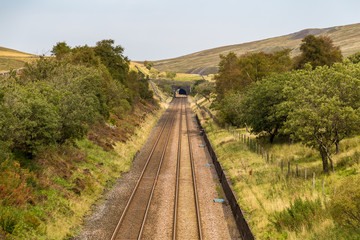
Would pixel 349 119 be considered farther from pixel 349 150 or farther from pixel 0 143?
pixel 0 143

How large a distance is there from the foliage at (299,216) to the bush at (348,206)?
55.2 inches

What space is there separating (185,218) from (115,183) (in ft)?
27.5

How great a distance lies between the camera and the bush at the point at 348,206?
40.6 ft

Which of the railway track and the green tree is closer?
the railway track

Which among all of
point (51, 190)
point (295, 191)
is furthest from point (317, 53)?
point (51, 190)

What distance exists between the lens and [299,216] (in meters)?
15.1

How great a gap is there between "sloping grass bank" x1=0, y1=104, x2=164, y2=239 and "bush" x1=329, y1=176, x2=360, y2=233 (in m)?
11.6

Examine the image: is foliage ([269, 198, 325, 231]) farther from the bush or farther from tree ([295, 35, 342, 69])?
tree ([295, 35, 342, 69])

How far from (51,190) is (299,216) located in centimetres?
1301

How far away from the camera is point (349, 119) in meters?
19.4

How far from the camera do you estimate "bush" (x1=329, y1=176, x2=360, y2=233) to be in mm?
12361

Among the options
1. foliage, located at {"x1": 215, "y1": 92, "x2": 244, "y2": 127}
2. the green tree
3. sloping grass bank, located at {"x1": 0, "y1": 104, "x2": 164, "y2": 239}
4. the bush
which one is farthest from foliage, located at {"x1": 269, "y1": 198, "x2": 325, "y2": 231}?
the green tree

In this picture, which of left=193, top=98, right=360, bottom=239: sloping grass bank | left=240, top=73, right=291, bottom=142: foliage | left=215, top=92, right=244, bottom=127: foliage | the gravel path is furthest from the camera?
left=215, top=92, right=244, bottom=127: foliage

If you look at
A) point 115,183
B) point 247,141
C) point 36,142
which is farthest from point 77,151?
point 247,141
